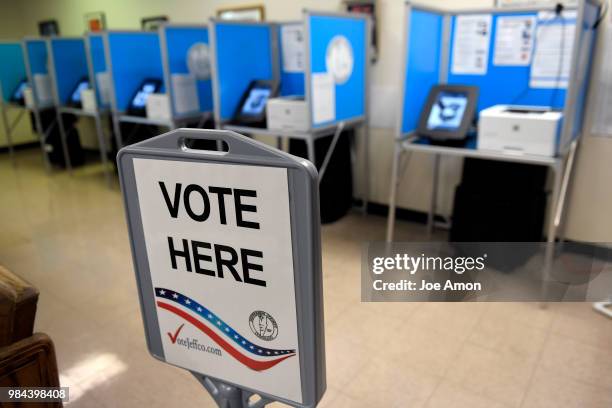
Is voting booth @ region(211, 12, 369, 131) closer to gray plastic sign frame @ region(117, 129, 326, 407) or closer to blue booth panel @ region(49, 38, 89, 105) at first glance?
gray plastic sign frame @ region(117, 129, 326, 407)

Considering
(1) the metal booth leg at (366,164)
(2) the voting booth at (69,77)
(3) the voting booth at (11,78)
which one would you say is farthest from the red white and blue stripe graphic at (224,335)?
(3) the voting booth at (11,78)

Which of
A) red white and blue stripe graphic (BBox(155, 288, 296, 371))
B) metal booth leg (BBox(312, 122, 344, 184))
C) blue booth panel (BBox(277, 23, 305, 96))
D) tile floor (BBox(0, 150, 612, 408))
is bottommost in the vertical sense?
tile floor (BBox(0, 150, 612, 408))

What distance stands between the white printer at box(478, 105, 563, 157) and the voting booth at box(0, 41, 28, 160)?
17.7 ft

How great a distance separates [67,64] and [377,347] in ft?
15.5

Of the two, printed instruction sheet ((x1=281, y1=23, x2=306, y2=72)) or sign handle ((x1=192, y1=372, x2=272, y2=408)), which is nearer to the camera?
sign handle ((x1=192, y1=372, x2=272, y2=408))

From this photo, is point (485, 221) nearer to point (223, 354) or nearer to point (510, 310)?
point (510, 310)

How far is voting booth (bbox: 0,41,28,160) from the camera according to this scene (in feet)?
18.5

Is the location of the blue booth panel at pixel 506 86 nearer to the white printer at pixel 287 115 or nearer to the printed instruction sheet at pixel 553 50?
the printed instruction sheet at pixel 553 50

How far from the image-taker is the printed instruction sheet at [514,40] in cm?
271

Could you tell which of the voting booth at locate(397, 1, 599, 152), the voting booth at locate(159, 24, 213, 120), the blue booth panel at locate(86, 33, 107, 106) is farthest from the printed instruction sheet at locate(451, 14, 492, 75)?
the blue booth panel at locate(86, 33, 107, 106)

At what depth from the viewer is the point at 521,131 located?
7.68 ft

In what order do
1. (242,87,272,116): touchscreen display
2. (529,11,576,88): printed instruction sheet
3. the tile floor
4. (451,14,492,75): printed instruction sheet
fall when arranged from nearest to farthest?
1. the tile floor
2. (529,11,576,88): printed instruction sheet
3. (451,14,492,75): printed instruction sheet
4. (242,87,272,116): touchscreen display

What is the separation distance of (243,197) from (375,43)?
121 inches

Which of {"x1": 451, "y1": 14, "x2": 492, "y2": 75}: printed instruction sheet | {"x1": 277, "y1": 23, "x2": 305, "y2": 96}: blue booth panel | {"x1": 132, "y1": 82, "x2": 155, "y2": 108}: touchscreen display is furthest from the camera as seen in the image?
{"x1": 132, "y1": 82, "x2": 155, "y2": 108}: touchscreen display
